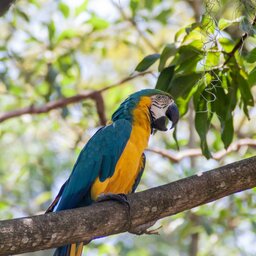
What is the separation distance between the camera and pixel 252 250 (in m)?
5.34

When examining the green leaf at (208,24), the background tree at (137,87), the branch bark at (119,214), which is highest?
the green leaf at (208,24)

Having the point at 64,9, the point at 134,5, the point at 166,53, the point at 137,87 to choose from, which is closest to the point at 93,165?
the point at 166,53

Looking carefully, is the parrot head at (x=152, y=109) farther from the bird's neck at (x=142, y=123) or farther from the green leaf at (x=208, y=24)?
the green leaf at (x=208, y=24)

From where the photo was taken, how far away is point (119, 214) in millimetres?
2080

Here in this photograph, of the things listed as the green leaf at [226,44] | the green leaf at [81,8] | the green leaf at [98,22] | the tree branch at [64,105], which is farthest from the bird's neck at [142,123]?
the green leaf at [81,8]

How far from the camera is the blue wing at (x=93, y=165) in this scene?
262 centimetres

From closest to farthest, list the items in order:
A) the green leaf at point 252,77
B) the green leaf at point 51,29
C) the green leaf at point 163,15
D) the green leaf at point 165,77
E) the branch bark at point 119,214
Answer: the branch bark at point 119,214, the green leaf at point 252,77, the green leaf at point 165,77, the green leaf at point 51,29, the green leaf at point 163,15

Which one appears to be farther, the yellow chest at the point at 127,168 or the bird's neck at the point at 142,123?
the bird's neck at the point at 142,123

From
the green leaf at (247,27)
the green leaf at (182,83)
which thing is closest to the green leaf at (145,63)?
the green leaf at (182,83)

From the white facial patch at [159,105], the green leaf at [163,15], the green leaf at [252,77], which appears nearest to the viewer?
the green leaf at [252,77]

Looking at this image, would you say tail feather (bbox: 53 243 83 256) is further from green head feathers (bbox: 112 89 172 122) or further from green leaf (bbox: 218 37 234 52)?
green leaf (bbox: 218 37 234 52)

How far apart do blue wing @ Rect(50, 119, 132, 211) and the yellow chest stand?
22mm

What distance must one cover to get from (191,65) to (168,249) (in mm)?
3610

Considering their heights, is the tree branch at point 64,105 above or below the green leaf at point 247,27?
below
